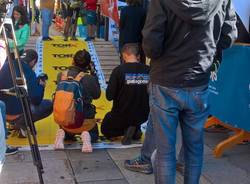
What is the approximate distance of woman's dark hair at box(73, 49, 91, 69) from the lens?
5.04 metres

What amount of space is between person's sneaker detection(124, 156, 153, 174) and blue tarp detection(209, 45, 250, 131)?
3.30ft

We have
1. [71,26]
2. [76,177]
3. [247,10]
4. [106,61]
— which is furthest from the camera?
[71,26]

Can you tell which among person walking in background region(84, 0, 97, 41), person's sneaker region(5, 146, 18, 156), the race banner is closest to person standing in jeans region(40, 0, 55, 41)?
person walking in background region(84, 0, 97, 41)

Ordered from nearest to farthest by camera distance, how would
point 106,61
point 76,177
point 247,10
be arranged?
point 76,177
point 247,10
point 106,61

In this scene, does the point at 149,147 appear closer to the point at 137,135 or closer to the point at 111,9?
the point at 137,135

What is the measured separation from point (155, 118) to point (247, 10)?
2328mm

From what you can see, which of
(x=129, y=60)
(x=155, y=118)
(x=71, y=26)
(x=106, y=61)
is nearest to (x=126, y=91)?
(x=129, y=60)

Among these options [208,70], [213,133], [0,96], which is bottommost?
[213,133]

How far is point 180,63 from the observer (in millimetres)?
3055

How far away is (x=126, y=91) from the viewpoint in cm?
501

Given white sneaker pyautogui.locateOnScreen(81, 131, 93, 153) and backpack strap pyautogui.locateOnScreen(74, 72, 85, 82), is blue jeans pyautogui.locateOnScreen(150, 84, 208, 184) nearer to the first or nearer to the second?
white sneaker pyautogui.locateOnScreen(81, 131, 93, 153)

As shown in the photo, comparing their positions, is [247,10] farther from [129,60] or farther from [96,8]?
[96,8]

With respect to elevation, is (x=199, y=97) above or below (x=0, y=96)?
above

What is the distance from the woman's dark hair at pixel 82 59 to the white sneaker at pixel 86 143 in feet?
2.41
